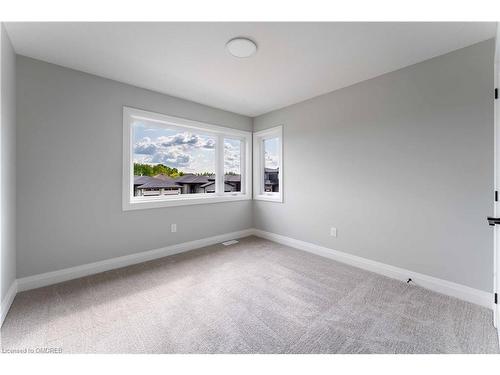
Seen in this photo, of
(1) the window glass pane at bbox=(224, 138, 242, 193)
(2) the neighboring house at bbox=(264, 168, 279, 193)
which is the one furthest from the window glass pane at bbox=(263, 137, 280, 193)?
(1) the window glass pane at bbox=(224, 138, 242, 193)

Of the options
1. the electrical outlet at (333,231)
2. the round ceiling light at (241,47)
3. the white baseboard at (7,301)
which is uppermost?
the round ceiling light at (241,47)

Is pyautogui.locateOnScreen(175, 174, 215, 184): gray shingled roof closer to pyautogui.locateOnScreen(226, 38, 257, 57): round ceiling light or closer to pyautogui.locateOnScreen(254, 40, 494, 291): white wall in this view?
pyautogui.locateOnScreen(254, 40, 494, 291): white wall

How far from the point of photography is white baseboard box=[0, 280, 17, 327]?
5.47 feet

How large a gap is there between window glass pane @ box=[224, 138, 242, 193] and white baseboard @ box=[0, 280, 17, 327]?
2801mm

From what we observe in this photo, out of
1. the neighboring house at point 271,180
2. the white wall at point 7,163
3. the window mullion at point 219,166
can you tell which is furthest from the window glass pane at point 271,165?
the white wall at point 7,163

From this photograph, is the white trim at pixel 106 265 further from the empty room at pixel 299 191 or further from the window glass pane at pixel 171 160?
the window glass pane at pixel 171 160

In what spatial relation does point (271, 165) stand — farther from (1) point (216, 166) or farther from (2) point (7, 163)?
(2) point (7, 163)

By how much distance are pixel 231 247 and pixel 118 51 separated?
2.88 metres

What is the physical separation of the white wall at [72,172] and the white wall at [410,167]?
7.96 ft

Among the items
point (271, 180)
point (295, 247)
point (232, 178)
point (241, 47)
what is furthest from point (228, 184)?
point (241, 47)

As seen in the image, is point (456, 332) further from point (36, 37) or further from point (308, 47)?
point (36, 37)

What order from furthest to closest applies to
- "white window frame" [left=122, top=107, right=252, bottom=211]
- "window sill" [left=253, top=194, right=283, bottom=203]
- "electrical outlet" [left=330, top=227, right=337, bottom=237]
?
"window sill" [left=253, top=194, right=283, bottom=203], "electrical outlet" [left=330, top=227, right=337, bottom=237], "white window frame" [left=122, top=107, right=252, bottom=211]

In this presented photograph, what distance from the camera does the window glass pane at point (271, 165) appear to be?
13.0 feet

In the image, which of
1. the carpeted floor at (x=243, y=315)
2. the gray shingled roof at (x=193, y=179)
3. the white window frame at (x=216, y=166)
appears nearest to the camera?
the carpeted floor at (x=243, y=315)
